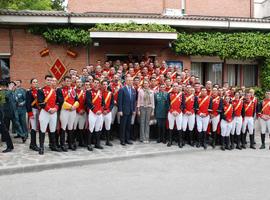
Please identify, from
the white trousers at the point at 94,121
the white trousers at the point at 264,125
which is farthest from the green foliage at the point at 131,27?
the white trousers at the point at 264,125

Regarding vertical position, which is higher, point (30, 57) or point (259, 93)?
point (30, 57)

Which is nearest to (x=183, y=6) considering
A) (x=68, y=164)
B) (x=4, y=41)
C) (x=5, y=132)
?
(x=4, y=41)

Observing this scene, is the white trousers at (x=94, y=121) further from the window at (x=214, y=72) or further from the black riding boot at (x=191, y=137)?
the window at (x=214, y=72)

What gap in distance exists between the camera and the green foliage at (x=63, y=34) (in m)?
17.5

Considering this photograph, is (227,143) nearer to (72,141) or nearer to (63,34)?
(72,141)

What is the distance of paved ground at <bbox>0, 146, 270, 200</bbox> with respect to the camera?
805 centimetres

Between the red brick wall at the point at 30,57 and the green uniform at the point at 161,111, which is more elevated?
the red brick wall at the point at 30,57

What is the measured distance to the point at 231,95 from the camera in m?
14.4

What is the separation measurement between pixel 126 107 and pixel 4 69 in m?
6.67

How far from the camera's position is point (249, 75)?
21.4 meters

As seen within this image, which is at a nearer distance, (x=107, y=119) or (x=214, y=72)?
(x=107, y=119)

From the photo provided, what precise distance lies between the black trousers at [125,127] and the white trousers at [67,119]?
1907 millimetres

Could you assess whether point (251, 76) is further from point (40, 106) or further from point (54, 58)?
point (40, 106)

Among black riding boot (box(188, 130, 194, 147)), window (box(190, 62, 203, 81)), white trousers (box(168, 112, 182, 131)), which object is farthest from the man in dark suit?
window (box(190, 62, 203, 81))
